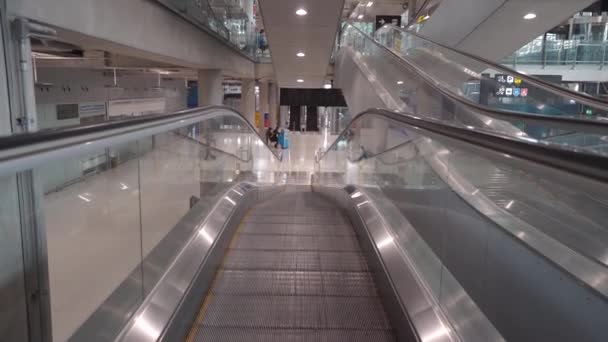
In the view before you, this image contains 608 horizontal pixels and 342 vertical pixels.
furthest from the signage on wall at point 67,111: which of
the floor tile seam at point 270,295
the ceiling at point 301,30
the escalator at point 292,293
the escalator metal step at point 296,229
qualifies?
the floor tile seam at point 270,295

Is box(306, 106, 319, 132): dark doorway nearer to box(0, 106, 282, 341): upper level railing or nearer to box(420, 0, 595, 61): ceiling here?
box(420, 0, 595, 61): ceiling

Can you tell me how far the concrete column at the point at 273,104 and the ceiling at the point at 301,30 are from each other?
1812cm

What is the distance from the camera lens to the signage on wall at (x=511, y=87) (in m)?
6.43

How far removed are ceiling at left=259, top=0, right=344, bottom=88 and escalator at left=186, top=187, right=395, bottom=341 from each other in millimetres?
5345

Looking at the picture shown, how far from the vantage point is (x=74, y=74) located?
24.8 ft

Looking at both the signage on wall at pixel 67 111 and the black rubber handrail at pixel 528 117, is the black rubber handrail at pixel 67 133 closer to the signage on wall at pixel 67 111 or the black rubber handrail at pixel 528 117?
the black rubber handrail at pixel 528 117

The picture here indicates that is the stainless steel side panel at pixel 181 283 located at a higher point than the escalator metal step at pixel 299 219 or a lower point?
higher

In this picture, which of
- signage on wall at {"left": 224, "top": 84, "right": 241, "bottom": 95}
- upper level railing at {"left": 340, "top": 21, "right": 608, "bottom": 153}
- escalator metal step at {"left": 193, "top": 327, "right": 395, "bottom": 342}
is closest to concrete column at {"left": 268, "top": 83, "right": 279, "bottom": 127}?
signage on wall at {"left": 224, "top": 84, "right": 241, "bottom": 95}

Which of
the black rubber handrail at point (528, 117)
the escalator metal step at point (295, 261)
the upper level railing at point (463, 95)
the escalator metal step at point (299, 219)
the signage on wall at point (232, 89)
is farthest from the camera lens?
the signage on wall at point (232, 89)

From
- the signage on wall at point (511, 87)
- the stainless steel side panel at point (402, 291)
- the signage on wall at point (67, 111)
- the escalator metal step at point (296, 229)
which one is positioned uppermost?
the signage on wall at point (511, 87)

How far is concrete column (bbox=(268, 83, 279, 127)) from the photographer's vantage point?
3456 centimetres

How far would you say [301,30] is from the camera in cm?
1027

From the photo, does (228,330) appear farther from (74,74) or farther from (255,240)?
(74,74)

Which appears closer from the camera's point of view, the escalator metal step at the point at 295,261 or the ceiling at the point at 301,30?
the escalator metal step at the point at 295,261
